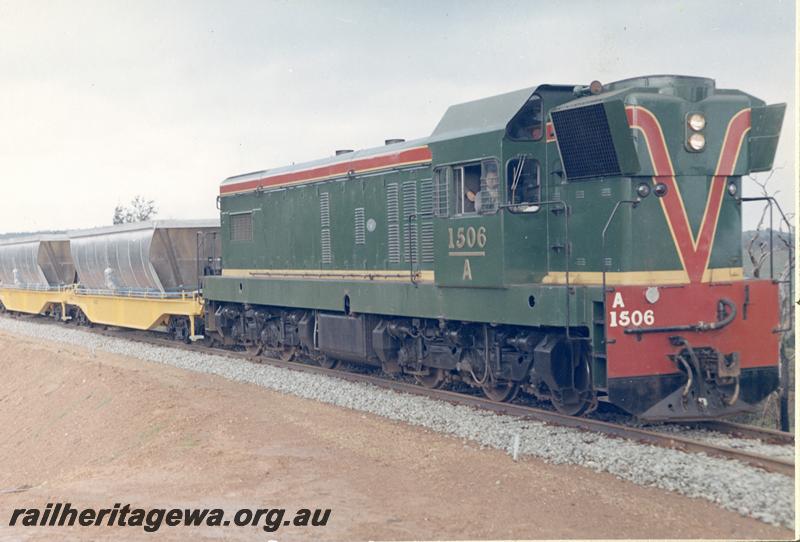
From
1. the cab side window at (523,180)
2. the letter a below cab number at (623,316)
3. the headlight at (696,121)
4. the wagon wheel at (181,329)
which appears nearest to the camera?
the letter a below cab number at (623,316)

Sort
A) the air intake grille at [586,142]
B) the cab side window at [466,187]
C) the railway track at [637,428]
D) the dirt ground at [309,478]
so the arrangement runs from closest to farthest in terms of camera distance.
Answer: the dirt ground at [309,478] → the railway track at [637,428] → the air intake grille at [586,142] → the cab side window at [466,187]

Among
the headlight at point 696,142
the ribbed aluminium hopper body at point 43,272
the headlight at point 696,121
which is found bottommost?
the ribbed aluminium hopper body at point 43,272

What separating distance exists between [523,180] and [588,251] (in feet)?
4.61

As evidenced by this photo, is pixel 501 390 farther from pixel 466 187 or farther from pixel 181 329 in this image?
pixel 181 329

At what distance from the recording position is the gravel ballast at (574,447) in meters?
7.22

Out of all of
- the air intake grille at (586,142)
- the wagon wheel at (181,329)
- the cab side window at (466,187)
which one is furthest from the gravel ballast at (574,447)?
the wagon wheel at (181,329)

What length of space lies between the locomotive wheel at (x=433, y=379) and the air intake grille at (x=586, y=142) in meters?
4.21

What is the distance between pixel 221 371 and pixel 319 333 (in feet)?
7.60

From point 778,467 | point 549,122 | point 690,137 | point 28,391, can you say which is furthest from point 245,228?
point 778,467

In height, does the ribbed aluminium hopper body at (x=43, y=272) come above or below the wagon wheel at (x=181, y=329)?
above

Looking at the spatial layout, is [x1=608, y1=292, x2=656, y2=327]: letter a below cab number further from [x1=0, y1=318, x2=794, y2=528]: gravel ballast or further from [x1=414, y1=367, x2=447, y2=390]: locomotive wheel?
[x1=414, y1=367, x2=447, y2=390]: locomotive wheel

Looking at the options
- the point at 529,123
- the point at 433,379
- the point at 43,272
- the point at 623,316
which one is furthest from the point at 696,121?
the point at 43,272

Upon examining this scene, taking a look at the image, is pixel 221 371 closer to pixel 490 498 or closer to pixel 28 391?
pixel 28 391

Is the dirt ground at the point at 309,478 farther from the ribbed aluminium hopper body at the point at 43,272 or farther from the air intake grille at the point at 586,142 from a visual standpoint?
the ribbed aluminium hopper body at the point at 43,272
